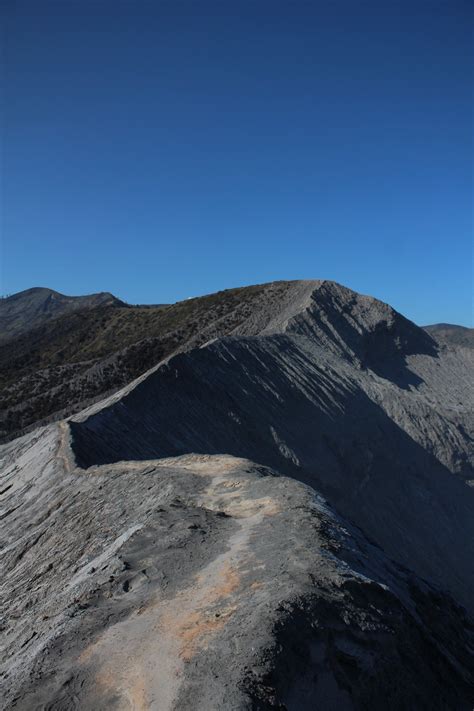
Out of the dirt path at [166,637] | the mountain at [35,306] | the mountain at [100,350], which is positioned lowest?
the dirt path at [166,637]

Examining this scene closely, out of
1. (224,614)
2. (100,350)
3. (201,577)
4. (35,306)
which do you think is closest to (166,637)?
(224,614)

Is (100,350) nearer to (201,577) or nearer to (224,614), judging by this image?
(201,577)

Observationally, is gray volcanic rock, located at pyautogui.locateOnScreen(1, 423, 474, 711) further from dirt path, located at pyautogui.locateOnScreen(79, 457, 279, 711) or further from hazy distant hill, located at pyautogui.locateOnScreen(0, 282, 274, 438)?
hazy distant hill, located at pyautogui.locateOnScreen(0, 282, 274, 438)

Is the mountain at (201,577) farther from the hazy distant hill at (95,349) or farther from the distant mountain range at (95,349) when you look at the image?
the hazy distant hill at (95,349)

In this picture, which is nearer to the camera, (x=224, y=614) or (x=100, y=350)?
(x=224, y=614)

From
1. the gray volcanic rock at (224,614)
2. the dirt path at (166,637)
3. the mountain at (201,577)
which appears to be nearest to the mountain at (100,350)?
the mountain at (201,577)

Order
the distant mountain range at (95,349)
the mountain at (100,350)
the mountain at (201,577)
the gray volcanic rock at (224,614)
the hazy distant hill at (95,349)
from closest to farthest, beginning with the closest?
the gray volcanic rock at (224,614) → the mountain at (201,577) → the mountain at (100,350) → the distant mountain range at (95,349) → the hazy distant hill at (95,349)

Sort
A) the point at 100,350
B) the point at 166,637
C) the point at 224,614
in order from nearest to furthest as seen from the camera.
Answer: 1. the point at 166,637
2. the point at 224,614
3. the point at 100,350

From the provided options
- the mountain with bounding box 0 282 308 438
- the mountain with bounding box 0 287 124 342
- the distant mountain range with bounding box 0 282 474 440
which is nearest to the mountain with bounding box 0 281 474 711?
the mountain with bounding box 0 282 308 438
